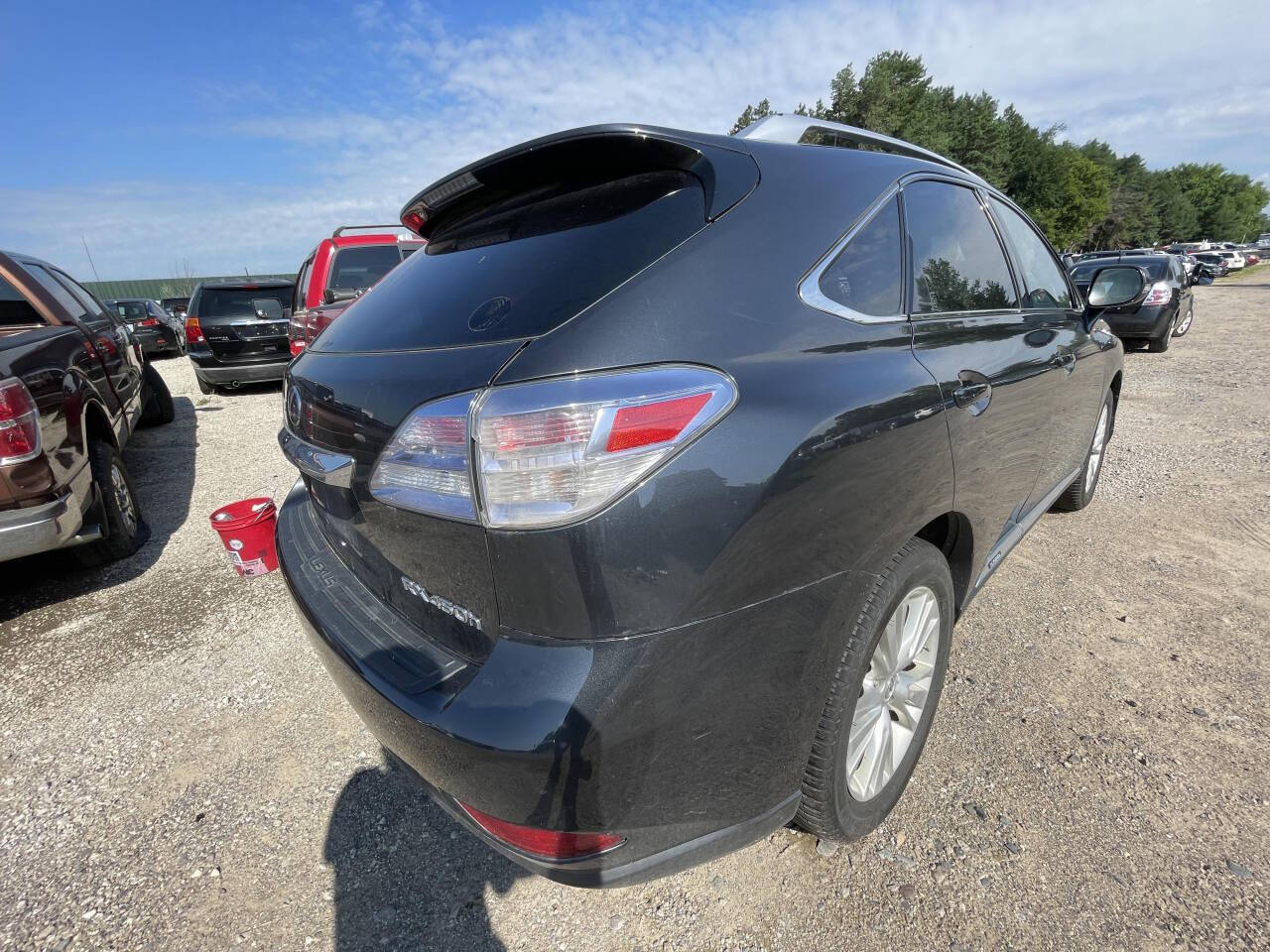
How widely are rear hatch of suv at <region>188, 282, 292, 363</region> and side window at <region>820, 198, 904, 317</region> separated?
29.6ft

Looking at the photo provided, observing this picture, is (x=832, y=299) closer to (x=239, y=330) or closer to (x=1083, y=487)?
(x=1083, y=487)

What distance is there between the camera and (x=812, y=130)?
2.05m

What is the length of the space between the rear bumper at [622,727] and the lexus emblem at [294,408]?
726 mm

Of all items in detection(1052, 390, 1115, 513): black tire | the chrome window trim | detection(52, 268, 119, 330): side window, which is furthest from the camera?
detection(52, 268, 119, 330): side window

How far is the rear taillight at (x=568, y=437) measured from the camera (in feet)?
3.62

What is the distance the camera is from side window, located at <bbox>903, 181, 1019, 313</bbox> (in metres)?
1.89

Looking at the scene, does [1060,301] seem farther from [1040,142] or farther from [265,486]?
[1040,142]

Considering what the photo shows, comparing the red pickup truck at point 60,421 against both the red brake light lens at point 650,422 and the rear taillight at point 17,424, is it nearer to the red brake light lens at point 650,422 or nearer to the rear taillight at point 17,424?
the rear taillight at point 17,424

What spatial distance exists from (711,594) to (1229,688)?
2.52 meters

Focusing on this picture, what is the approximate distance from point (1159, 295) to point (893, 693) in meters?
11.9

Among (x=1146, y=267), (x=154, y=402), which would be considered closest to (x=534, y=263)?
(x=154, y=402)

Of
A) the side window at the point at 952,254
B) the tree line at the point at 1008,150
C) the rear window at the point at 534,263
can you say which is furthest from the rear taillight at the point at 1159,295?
the tree line at the point at 1008,150

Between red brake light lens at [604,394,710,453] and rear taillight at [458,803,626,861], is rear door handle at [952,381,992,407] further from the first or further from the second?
rear taillight at [458,803,626,861]

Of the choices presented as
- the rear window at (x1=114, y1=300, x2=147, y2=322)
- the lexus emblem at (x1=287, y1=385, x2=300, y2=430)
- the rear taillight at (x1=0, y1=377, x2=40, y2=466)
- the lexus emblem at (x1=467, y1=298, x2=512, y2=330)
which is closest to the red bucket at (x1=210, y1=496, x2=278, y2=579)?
the rear taillight at (x1=0, y1=377, x2=40, y2=466)
